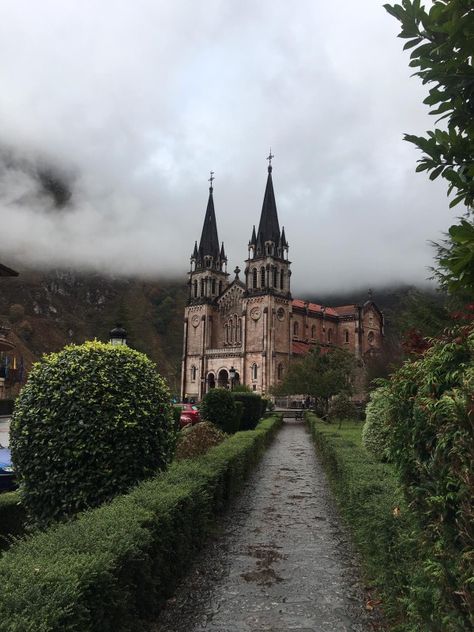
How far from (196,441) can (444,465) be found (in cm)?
914

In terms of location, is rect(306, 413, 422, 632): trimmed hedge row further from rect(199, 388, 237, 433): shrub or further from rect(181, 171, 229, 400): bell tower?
rect(181, 171, 229, 400): bell tower

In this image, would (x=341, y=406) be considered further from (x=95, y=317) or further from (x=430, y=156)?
(x=95, y=317)

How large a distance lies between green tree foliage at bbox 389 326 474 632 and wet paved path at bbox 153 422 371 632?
1866 mm

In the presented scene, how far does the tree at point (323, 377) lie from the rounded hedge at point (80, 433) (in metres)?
28.8

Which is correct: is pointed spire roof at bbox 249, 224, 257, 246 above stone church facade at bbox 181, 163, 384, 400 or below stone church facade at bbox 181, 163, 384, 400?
above

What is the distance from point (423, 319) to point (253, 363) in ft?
144

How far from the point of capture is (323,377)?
37062 mm

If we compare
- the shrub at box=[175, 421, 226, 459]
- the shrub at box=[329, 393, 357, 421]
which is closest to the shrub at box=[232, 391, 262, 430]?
the shrub at box=[329, 393, 357, 421]

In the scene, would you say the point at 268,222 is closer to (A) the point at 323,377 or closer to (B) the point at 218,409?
(A) the point at 323,377

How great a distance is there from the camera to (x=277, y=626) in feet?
14.9

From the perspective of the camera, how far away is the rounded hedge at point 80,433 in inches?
245

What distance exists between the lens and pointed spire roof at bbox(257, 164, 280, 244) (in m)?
67.1

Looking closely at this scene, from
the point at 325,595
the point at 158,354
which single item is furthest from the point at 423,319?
the point at 158,354

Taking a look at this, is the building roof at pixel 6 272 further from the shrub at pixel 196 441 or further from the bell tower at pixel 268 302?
the bell tower at pixel 268 302
